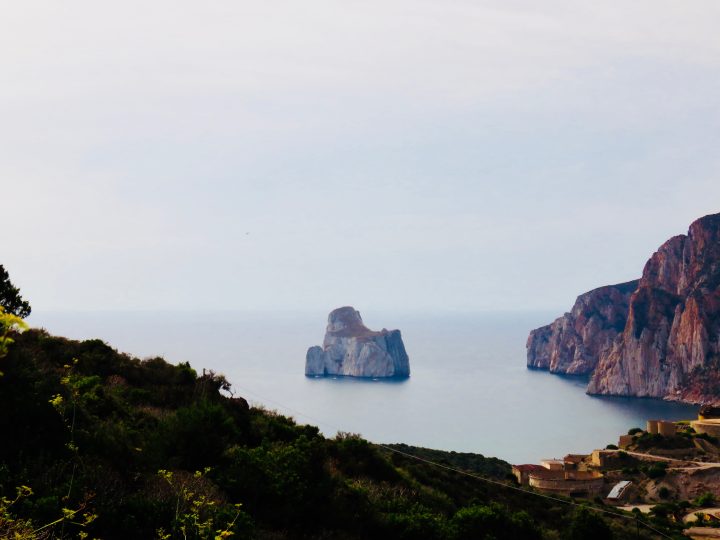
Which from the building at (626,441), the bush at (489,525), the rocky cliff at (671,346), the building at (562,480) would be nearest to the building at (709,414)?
the building at (626,441)

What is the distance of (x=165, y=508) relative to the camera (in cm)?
1162

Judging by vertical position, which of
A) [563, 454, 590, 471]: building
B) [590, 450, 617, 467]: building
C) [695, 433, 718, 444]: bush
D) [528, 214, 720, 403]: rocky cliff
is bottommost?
[563, 454, 590, 471]: building

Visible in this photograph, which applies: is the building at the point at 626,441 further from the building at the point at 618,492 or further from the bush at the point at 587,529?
the bush at the point at 587,529

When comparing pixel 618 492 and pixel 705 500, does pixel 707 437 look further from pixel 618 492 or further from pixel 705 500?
pixel 618 492

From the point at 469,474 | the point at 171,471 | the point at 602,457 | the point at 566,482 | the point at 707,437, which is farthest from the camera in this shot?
the point at 707,437

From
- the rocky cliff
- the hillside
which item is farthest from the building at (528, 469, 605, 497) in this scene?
the rocky cliff

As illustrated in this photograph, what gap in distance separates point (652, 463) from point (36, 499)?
6804 cm

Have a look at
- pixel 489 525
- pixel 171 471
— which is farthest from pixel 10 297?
pixel 489 525

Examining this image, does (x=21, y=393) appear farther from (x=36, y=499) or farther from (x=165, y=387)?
(x=165, y=387)

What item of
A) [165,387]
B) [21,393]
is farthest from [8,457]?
[165,387]

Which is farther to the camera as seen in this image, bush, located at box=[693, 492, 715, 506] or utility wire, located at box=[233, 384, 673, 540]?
bush, located at box=[693, 492, 715, 506]

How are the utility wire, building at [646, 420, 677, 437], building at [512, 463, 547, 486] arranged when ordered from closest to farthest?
the utility wire < building at [512, 463, 547, 486] < building at [646, 420, 677, 437]

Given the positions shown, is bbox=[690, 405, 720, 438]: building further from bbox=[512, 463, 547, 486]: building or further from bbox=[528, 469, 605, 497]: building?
bbox=[512, 463, 547, 486]: building

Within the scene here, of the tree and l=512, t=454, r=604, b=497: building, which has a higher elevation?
the tree
